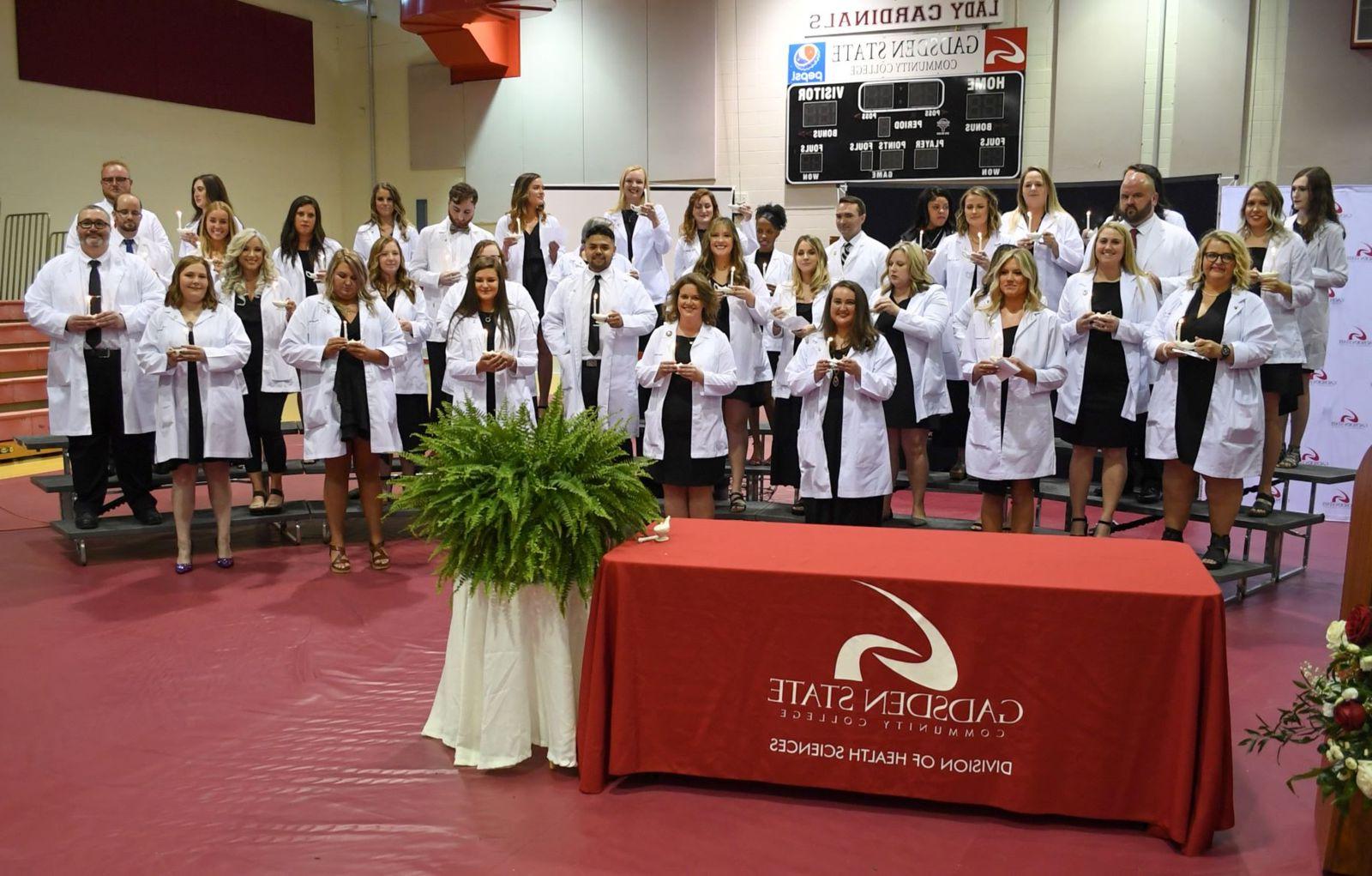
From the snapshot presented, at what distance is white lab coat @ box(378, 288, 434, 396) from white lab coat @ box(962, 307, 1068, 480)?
334 cm

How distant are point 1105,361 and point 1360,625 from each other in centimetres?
312

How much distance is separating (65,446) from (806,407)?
15.2ft

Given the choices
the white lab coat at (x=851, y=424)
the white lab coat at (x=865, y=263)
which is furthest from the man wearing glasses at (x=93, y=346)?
the white lab coat at (x=865, y=263)

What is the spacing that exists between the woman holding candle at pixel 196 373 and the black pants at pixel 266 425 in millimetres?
682

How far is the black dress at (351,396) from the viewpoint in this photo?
600cm

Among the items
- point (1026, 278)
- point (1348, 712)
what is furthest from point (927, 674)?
point (1026, 278)

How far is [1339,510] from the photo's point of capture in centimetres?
780

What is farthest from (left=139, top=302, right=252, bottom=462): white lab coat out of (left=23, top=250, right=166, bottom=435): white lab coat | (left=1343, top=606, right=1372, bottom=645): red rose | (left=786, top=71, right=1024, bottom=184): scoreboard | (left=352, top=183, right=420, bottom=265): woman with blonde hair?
(left=786, top=71, right=1024, bottom=184): scoreboard

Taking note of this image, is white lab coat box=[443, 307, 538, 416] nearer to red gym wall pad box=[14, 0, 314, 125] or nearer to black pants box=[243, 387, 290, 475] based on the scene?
black pants box=[243, 387, 290, 475]

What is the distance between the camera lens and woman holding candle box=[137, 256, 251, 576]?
19.8 ft

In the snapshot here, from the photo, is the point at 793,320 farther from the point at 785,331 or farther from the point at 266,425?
the point at 266,425

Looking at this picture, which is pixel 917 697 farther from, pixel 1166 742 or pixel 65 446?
pixel 65 446

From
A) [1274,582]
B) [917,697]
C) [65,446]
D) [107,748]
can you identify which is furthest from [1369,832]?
[65,446]

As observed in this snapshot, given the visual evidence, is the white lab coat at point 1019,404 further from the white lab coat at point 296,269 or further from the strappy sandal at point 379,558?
the white lab coat at point 296,269
